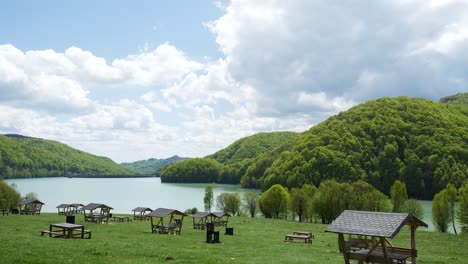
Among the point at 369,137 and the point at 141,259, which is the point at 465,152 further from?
the point at 141,259

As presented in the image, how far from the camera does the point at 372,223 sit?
18250 millimetres

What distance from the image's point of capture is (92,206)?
171ft

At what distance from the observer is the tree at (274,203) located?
262 feet

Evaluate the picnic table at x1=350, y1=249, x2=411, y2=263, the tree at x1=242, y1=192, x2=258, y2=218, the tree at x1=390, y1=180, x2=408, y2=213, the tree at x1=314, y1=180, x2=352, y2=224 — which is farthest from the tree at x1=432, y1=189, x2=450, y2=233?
the picnic table at x1=350, y1=249, x2=411, y2=263

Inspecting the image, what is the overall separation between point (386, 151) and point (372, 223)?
155 metres

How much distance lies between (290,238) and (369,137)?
147042mm

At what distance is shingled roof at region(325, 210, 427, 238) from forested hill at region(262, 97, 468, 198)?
123831mm

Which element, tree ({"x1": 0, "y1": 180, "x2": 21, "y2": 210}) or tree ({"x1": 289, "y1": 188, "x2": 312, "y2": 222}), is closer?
tree ({"x1": 0, "y1": 180, "x2": 21, "y2": 210})

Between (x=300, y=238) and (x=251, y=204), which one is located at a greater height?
(x=300, y=238)

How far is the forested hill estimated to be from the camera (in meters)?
147

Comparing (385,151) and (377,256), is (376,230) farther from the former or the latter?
(385,151)

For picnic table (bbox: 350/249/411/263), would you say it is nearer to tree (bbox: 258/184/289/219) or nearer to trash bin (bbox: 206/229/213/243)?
trash bin (bbox: 206/229/213/243)

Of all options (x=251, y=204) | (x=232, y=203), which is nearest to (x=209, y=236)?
(x=232, y=203)

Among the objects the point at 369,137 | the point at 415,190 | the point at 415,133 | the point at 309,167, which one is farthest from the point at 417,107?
the point at 309,167
